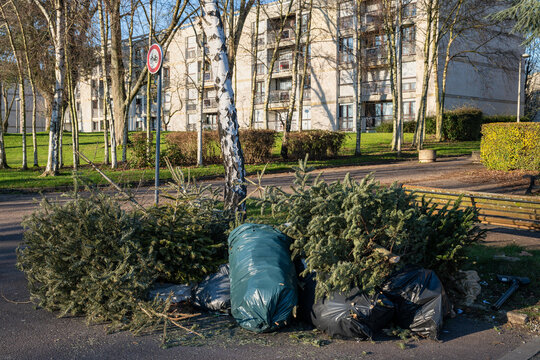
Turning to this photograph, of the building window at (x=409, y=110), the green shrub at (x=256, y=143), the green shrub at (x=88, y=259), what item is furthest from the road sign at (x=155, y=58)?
the building window at (x=409, y=110)

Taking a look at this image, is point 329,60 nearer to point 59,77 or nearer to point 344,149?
point 344,149

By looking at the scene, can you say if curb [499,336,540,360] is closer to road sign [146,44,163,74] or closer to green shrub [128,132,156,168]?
road sign [146,44,163,74]

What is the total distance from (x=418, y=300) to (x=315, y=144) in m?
17.0

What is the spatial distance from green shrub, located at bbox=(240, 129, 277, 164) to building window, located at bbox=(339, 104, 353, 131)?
24.2 m

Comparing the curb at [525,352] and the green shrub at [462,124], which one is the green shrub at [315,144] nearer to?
the green shrub at [462,124]

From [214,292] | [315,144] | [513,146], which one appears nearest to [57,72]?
[315,144]

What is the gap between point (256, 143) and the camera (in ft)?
63.4

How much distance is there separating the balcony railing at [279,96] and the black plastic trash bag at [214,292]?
1672 inches

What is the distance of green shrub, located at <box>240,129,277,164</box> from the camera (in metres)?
19.1

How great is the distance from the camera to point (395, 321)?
4375 millimetres

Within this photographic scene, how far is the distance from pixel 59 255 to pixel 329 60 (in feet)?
130

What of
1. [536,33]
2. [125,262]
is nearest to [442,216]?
[125,262]

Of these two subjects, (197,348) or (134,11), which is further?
(134,11)

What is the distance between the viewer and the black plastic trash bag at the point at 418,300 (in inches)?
165
